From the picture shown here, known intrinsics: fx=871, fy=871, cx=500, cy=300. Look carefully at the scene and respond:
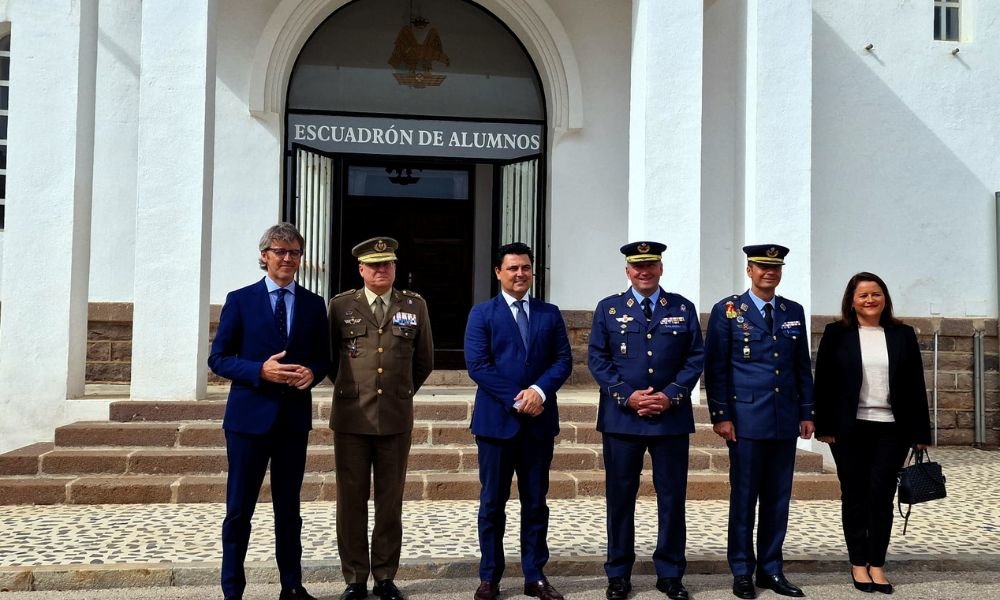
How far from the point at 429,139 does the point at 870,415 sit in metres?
7.19

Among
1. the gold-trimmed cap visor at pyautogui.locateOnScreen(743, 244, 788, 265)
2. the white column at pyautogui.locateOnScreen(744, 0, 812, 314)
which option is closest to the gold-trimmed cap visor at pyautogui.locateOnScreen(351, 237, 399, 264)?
the gold-trimmed cap visor at pyautogui.locateOnScreen(743, 244, 788, 265)

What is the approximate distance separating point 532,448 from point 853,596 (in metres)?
1.95

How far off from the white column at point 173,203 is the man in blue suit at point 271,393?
12.0 feet

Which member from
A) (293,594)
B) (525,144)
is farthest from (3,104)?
(293,594)

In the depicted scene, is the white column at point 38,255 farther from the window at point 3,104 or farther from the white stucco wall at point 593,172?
the white stucco wall at point 593,172

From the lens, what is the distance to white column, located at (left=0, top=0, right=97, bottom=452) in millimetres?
8211

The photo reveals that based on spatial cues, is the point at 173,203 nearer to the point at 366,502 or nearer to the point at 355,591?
the point at 366,502

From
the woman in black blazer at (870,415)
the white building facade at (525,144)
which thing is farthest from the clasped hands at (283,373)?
the white building facade at (525,144)

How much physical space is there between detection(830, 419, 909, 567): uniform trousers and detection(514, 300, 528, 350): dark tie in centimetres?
188

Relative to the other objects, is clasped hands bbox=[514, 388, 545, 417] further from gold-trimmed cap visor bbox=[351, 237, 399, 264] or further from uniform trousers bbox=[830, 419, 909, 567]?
uniform trousers bbox=[830, 419, 909, 567]

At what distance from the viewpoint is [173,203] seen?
7.88m

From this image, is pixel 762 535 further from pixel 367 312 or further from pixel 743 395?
pixel 367 312

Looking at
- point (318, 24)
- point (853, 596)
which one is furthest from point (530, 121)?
point (853, 596)

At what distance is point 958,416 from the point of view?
10734 mm
